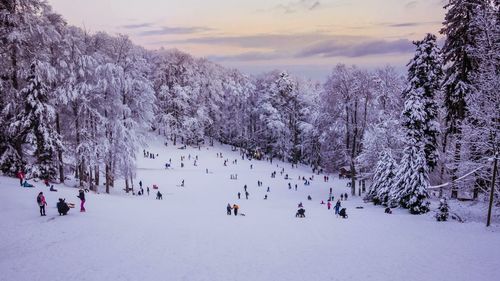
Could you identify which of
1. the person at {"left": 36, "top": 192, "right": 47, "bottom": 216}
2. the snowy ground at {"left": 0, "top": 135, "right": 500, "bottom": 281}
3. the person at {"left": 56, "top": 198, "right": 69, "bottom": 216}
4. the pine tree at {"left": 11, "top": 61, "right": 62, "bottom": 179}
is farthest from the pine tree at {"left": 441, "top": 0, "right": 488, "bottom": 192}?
the pine tree at {"left": 11, "top": 61, "right": 62, "bottom": 179}

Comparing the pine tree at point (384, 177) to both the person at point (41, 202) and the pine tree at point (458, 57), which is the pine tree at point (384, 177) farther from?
the person at point (41, 202)

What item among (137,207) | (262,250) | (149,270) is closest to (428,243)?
(262,250)

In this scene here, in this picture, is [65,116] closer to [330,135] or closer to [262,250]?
[262,250]

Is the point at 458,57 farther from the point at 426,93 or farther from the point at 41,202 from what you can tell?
the point at 41,202

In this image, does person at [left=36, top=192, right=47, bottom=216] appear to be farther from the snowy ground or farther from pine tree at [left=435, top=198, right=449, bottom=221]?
pine tree at [left=435, top=198, right=449, bottom=221]

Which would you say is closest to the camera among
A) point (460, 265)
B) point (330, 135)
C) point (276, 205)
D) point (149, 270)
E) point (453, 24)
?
point (149, 270)

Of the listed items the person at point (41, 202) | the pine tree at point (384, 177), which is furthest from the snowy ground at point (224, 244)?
the pine tree at point (384, 177)
